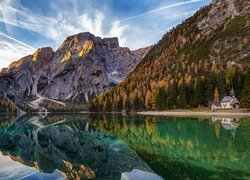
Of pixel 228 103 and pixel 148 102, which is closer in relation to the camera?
pixel 228 103

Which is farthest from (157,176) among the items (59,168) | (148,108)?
(148,108)

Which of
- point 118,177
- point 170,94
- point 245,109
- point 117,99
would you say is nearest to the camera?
point 118,177

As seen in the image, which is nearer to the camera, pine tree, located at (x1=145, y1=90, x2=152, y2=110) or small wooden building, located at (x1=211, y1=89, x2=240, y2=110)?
small wooden building, located at (x1=211, y1=89, x2=240, y2=110)

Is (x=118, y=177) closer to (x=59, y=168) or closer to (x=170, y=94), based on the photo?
(x=59, y=168)

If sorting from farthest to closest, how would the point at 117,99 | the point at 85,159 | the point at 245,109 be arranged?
1. the point at 117,99
2. the point at 245,109
3. the point at 85,159

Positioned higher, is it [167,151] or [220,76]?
[220,76]

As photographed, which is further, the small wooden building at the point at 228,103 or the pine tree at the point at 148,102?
the pine tree at the point at 148,102

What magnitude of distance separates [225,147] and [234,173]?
10353 millimetres

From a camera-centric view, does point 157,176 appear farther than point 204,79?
No

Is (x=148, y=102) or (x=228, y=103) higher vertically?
(x=148, y=102)

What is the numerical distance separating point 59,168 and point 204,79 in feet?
396

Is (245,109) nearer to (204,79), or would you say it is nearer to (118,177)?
(204,79)

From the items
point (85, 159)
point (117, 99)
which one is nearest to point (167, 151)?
point (85, 159)

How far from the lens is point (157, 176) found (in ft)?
64.9
